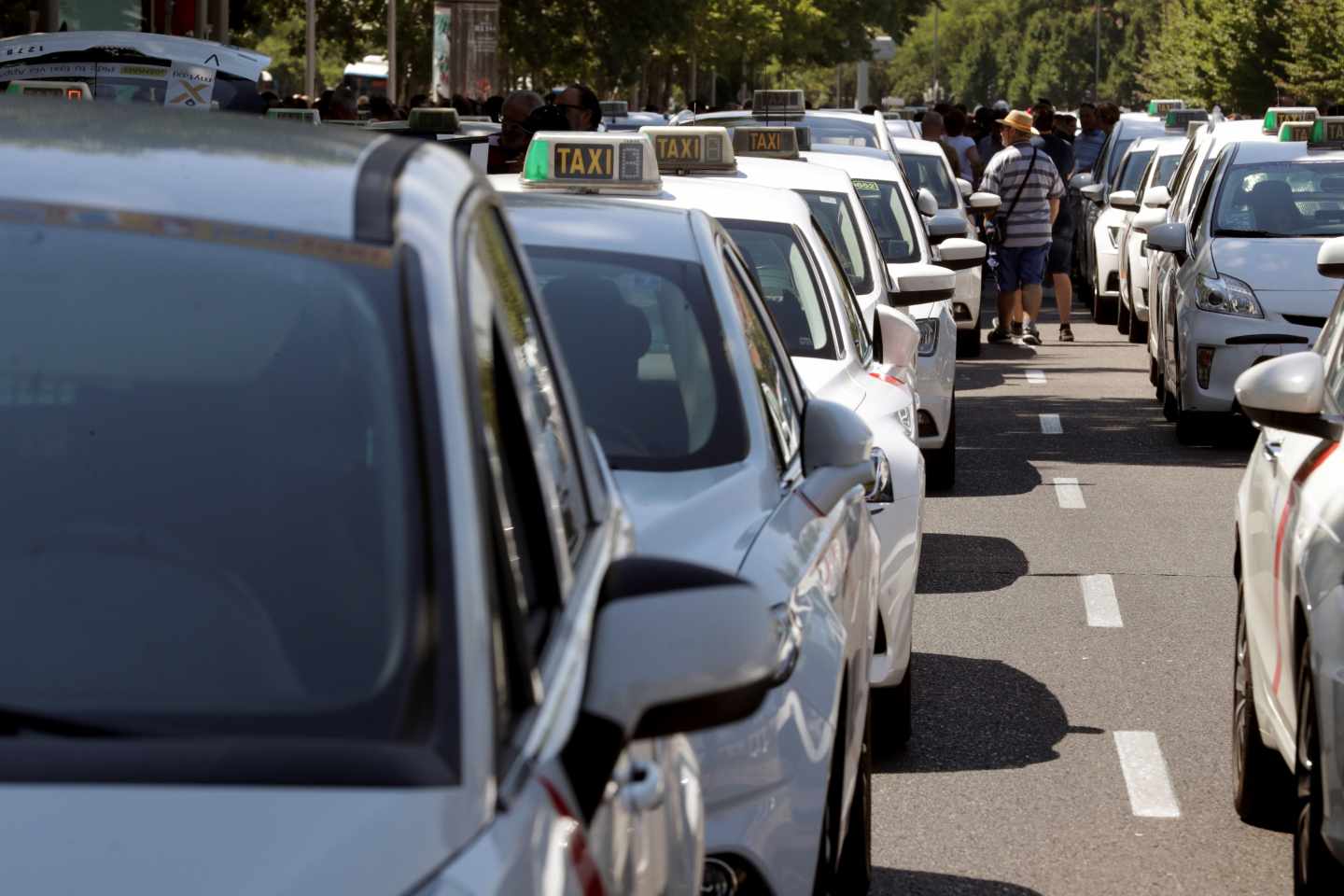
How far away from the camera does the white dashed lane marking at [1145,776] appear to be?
6.70 metres

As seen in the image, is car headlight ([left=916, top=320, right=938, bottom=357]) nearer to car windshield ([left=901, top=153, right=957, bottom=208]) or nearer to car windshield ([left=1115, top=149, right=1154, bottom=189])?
car windshield ([left=901, top=153, right=957, bottom=208])

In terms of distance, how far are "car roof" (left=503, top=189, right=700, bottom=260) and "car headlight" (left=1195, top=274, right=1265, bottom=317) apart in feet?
28.2

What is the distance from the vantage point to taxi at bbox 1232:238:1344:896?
4938mm

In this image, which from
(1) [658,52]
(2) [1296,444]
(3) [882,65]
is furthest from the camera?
(3) [882,65]

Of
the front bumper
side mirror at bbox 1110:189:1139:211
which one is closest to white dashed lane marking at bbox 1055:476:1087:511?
the front bumper

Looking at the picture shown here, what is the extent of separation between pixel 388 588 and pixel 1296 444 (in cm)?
386

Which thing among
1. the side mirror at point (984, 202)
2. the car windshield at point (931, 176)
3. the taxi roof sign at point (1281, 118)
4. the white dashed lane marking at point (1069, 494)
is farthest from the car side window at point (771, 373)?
the car windshield at point (931, 176)

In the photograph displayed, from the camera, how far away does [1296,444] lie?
598cm

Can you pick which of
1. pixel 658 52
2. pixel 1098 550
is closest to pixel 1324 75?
pixel 658 52

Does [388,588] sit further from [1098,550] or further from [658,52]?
[658,52]

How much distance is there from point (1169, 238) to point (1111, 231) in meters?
8.66

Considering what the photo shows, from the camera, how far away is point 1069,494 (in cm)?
1290

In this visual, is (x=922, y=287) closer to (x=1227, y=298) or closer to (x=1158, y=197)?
(x=1227, y=298)

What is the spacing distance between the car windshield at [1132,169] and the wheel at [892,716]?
17700mm
